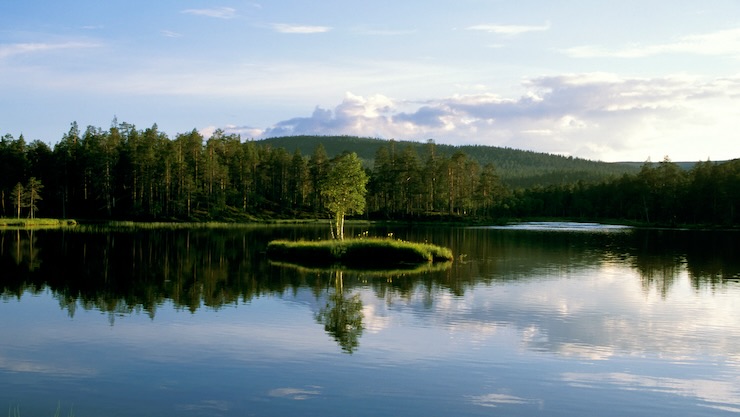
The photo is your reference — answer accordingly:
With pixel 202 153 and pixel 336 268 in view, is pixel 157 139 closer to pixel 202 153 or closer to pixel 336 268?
pixel 202 153

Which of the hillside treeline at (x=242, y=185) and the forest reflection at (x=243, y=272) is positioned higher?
the hillside treeline at (x=242, y=185)

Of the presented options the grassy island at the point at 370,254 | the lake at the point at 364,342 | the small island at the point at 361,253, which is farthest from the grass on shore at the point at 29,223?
the grassy island at the point at 370,254

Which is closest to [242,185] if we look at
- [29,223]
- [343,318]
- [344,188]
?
[29,223]

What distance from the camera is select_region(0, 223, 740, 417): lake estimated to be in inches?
657

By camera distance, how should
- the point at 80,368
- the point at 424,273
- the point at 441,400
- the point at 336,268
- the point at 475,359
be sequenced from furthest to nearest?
the point at 336,268, the point at 424,273, the point at 475,359, the point at 80,368, the point at 441,400

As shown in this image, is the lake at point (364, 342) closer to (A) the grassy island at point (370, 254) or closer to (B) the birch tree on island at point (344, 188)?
(A) the grassy island at point (370, 254)

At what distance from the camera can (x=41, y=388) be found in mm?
17344

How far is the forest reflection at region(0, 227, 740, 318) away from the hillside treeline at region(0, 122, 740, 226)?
61.0m

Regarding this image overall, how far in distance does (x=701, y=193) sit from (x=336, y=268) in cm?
12308

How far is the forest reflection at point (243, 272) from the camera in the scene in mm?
33625

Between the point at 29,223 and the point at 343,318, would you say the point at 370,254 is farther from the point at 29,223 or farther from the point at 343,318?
the point at 29,223

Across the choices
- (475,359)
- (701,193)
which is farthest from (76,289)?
(701,193)

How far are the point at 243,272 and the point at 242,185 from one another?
114 metres

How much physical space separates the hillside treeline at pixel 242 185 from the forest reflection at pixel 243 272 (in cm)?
6095
